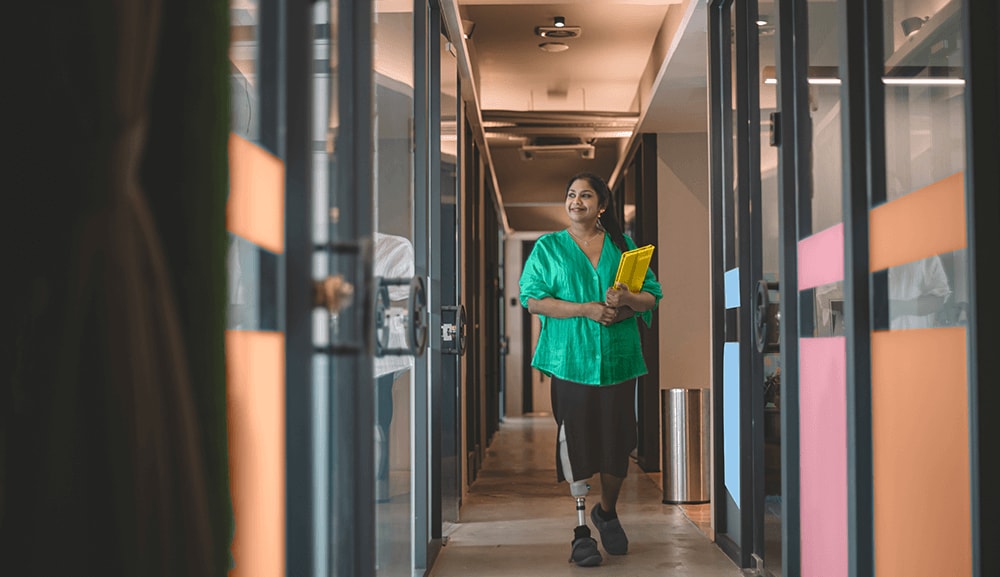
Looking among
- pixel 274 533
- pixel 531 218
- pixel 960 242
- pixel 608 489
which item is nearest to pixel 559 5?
pixel 608 489

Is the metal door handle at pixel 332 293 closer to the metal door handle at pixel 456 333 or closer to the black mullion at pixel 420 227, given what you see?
the black mullion at pixel 420 227

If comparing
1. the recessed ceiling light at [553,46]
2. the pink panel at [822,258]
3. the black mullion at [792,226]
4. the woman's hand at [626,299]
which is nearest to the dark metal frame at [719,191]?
the woman's hand at [626,299]

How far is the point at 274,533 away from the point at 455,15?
3.28 meters

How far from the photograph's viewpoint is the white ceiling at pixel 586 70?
17.9 ft

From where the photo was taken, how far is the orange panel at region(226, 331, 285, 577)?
1310 millimetres

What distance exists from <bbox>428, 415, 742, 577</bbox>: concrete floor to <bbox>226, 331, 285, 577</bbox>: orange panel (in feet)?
7.47

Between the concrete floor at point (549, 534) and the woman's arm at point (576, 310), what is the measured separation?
952 millimetres

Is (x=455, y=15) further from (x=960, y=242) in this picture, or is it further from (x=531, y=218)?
(x=531, y=218)

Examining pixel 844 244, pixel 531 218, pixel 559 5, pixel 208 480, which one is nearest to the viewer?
pixel 208 480

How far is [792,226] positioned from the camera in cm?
298

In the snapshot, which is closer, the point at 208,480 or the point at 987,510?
the point at 208,480

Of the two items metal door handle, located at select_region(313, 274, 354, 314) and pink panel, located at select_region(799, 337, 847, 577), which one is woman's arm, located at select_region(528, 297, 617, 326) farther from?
metal door handle, located at select_region(313, 274, 354, 314)

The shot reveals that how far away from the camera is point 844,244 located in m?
2.36

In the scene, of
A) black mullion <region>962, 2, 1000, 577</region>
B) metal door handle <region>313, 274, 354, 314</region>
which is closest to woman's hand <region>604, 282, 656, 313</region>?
black mullion <region>962, 2, 1000, 577</region>
